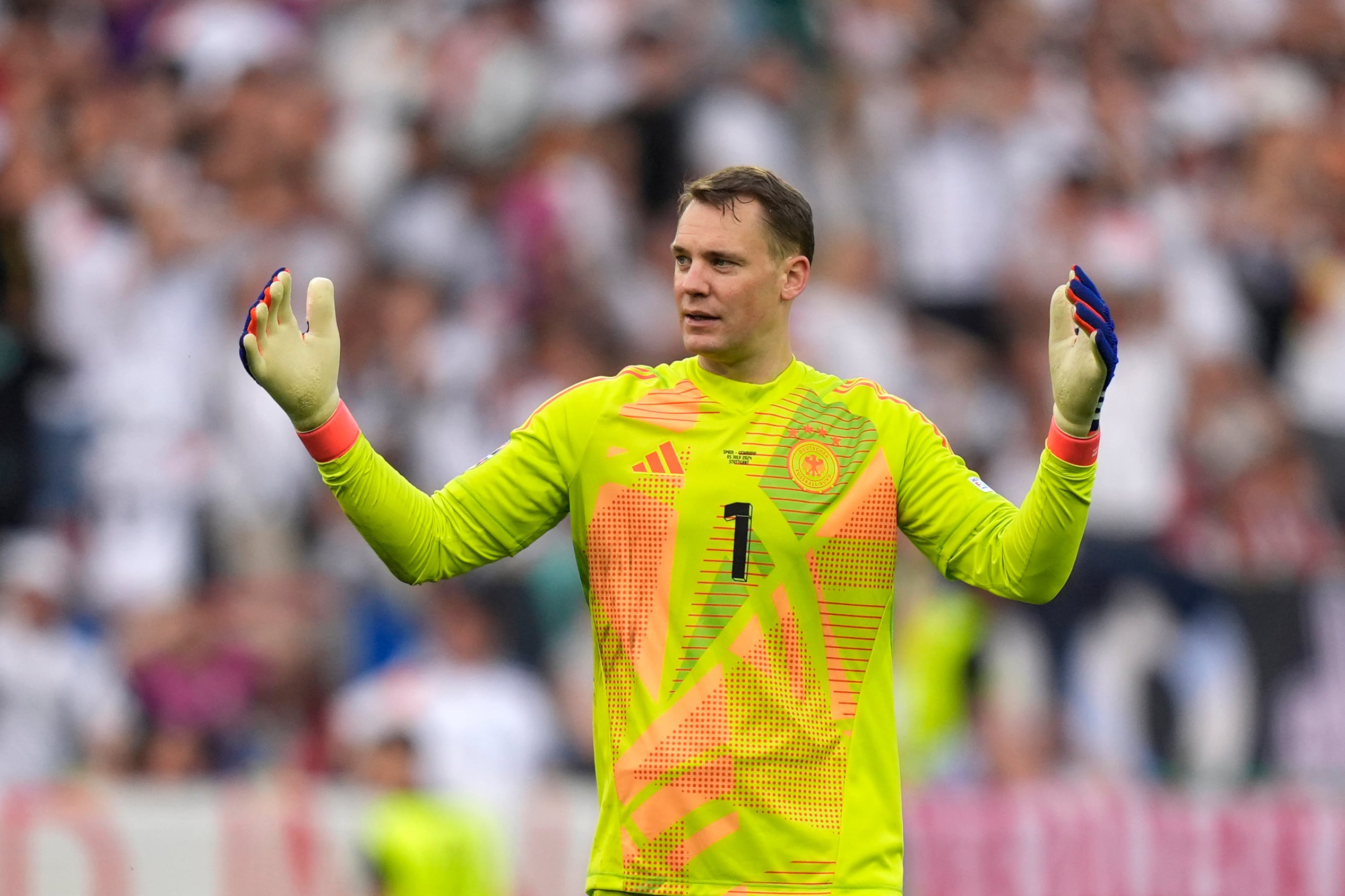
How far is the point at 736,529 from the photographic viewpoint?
5.04m

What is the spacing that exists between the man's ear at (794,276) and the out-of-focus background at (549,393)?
13.7 feet

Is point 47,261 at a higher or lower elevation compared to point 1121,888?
higher

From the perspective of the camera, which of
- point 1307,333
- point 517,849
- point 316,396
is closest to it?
point 316,396

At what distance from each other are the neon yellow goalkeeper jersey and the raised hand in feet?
0.43

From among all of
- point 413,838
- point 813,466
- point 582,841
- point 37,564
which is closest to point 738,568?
point 813,466

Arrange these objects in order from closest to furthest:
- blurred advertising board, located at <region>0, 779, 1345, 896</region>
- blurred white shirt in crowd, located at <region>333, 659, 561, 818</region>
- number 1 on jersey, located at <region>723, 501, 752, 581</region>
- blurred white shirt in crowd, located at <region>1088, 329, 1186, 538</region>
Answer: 1. number 1 on jersey, located at <region>723, 501, 752, 581</region>
2. blurred advertising board, located at <region>0, 779, 1345, 896</region>
3. blurred white shirt in crowd, located at <region>333, 659, 561, 818</region>
4. blurred white shirt in crowd, located at <region>1088, 329, 1186, 538</region>

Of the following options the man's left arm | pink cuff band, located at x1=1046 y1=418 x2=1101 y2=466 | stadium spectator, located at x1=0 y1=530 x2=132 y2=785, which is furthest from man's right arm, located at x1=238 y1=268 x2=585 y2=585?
stadium spectator, located at x1=0 y1=530 x2=132 y2=785

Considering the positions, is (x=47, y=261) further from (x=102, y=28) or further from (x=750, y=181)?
(x=750, y=181)

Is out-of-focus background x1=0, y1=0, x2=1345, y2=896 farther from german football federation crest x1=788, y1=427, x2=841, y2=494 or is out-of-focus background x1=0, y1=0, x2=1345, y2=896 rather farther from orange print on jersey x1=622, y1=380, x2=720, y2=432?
german football federation crest x1=788, y1=427, x2=841, y2=494

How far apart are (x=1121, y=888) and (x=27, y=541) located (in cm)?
563

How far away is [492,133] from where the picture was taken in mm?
13250

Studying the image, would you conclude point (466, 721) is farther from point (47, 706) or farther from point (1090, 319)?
point (1090, 319)

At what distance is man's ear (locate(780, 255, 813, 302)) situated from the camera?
5.24m

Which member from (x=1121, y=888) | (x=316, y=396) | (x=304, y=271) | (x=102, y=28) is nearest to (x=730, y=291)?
(x=316, y=396)
